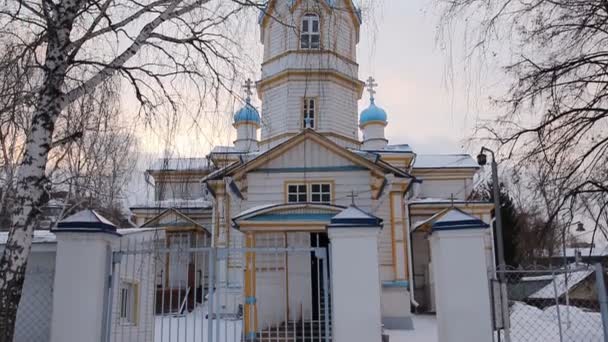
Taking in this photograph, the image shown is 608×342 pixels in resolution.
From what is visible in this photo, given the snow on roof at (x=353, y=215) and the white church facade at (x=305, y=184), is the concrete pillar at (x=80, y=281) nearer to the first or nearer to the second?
the white church facade at (x=305, y=184)

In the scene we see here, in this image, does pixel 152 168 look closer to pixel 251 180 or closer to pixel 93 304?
pixel 93 304

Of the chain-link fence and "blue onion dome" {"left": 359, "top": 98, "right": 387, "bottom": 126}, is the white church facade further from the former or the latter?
the chain-link fence

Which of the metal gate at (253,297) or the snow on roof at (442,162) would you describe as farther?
the snow on roof at (442,162)

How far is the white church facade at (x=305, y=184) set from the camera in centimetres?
1252

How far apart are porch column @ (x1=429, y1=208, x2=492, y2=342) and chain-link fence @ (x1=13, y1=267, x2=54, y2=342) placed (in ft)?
16.9

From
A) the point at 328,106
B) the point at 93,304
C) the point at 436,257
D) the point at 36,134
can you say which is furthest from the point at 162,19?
the point at 328,106

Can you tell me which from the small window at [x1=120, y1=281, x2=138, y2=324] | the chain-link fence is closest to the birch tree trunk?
the chain-link fence

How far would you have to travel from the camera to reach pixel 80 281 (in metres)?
6.39

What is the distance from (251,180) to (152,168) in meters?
8.16

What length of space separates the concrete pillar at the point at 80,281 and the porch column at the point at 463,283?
4.19 meters

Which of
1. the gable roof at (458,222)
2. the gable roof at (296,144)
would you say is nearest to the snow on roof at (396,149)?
the gable roof at (296,144)

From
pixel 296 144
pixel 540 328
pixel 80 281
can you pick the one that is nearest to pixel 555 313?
pixel 540 328

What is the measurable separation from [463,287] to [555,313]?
9862 mm

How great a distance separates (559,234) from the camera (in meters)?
6.81
